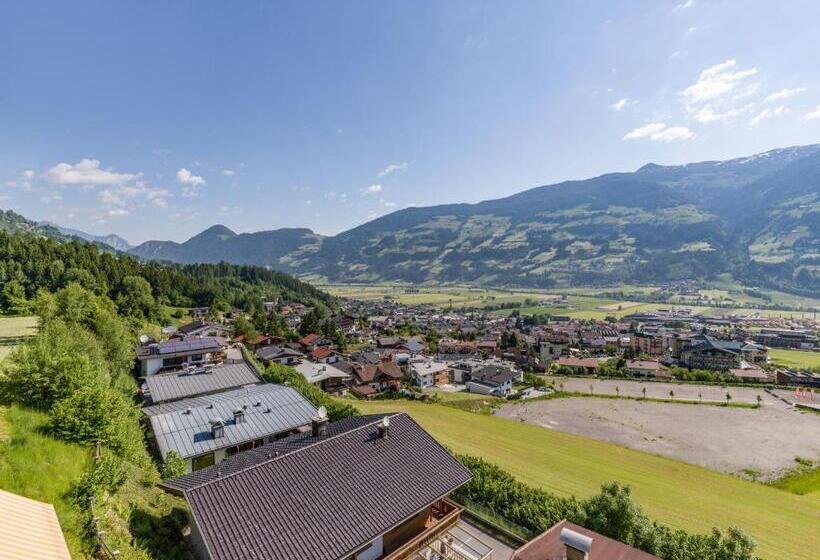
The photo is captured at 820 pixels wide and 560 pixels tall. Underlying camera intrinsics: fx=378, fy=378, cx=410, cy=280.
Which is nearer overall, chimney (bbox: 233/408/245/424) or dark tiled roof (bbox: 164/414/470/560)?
dark tiled roof (bbox: 164/414/470/560)

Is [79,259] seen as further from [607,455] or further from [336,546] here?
[607,455]

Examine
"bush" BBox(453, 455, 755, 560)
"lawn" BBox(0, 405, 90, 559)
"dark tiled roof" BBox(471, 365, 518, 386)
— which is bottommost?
"dark tiled roof" BBox(471, 365, 518, 386)

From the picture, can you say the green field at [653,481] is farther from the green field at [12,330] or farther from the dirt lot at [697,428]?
the green field at [12,330]

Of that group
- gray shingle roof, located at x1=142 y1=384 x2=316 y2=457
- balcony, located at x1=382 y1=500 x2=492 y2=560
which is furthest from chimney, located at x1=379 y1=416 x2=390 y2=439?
gray shingle roof, located at x1=142 y1=384 x2=316 y2=457

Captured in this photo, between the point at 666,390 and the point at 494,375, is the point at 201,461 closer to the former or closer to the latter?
the point at 494,375

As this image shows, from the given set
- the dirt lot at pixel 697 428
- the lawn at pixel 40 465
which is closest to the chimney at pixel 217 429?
the lawn at pixel 40 465

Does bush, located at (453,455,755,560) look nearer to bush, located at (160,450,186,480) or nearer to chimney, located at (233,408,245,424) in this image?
bush, located at (160,450,186,480)
